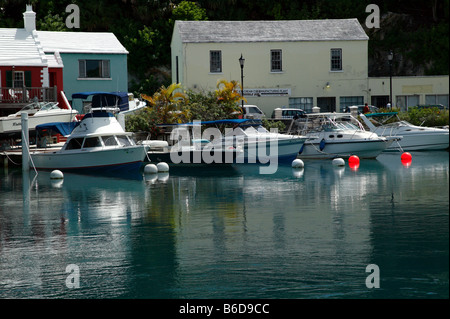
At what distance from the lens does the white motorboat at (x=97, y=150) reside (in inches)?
1512

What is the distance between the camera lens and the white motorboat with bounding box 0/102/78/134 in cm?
4181

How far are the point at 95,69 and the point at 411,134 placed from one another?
A: 2549 centimetres

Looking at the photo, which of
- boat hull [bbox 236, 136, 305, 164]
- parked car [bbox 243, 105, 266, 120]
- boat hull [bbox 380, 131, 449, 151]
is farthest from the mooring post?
boat hull [bbox 380, 131, 449, 151]

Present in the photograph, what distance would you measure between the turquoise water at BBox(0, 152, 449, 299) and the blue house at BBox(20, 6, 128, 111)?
22.6 metres

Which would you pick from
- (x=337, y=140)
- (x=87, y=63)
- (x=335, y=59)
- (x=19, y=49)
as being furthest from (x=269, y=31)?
(x=19, y=49)

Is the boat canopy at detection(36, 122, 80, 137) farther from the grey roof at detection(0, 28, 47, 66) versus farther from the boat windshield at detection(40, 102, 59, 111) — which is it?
the grey roof at detection(0, 28, 47, 66)

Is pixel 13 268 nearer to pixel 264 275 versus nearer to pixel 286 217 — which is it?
pixel 264 275

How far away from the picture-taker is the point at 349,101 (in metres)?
61.7

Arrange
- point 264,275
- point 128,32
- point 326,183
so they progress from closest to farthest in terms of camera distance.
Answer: point 264,275
point 326,183
point 128,32

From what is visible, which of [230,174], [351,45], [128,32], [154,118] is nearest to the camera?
[230,174]

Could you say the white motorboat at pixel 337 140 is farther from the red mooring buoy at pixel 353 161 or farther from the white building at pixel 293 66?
the white building at pixel 293 66
